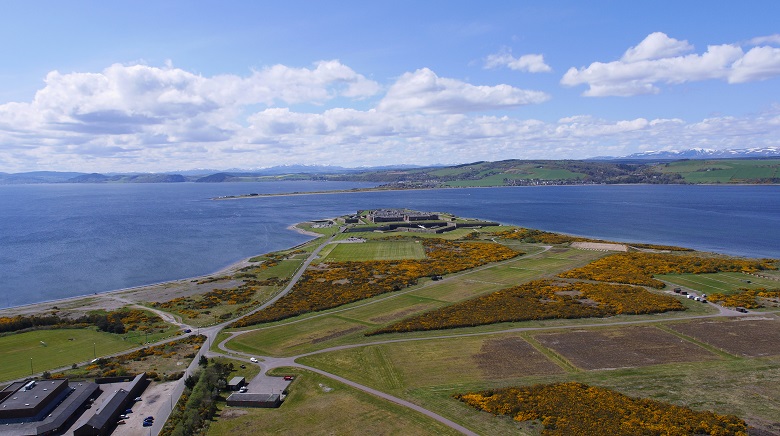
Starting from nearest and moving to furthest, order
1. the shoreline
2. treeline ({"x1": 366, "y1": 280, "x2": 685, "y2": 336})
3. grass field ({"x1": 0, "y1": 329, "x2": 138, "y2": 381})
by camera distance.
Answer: grass field ({"x1": 0, "y1": 329, "x2": 138, "y2": 381})
treeline ({"x1": 366, "y1": 280, "x2": 685, "y2": 336})
the shoreline

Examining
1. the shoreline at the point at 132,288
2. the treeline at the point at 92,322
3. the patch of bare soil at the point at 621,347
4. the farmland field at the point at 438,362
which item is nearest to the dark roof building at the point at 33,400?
the treeline at the point at 92,322

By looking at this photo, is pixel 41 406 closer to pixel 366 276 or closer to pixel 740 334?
pixel 366 276

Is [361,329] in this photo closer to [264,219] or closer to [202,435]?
[202,435]

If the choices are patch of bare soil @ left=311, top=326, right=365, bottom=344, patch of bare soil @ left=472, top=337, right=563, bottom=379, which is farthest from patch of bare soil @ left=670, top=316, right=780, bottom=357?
patch of bare soil @ left=311, top=326, right=365, bottom=344

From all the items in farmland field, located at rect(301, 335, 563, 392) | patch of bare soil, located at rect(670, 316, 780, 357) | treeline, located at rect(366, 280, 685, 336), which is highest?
treeline, located at rect(366, 280, 685, 336)

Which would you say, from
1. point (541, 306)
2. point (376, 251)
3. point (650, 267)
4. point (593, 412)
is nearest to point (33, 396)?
point (593, 412)

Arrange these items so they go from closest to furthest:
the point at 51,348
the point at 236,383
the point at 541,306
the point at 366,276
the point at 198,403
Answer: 1. the point at 198,403
2. the point at 236,383
3. the point at 51,348
4. the point at 541,306
5. the point at 366,276

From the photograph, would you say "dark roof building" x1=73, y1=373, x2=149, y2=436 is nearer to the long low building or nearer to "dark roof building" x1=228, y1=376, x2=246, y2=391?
the long low building
